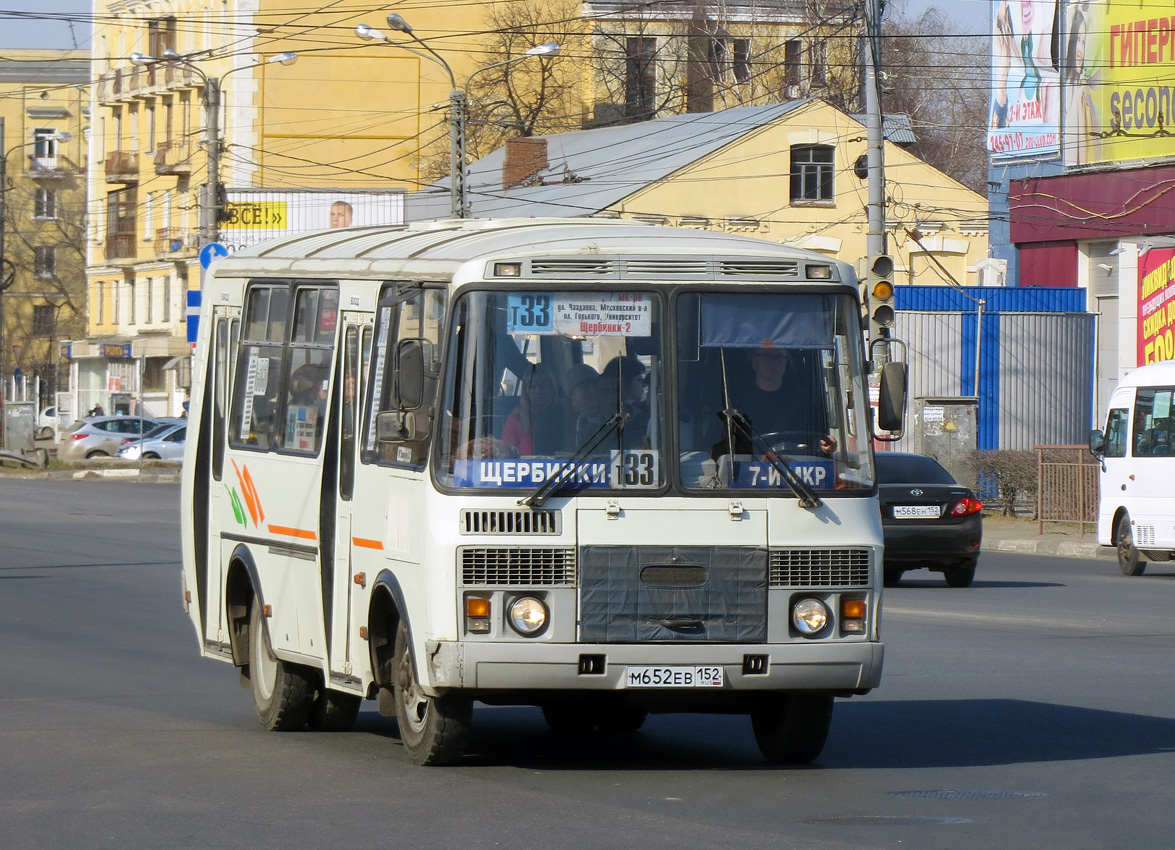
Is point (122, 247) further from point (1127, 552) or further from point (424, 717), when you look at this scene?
point (424, 717)

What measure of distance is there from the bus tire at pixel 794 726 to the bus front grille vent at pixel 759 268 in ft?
6.14

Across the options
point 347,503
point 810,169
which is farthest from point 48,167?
point 347,503

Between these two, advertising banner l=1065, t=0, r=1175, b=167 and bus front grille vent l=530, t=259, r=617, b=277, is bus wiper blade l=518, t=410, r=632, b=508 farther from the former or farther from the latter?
advertising banner l=1065, t=0, r=1175, b=167

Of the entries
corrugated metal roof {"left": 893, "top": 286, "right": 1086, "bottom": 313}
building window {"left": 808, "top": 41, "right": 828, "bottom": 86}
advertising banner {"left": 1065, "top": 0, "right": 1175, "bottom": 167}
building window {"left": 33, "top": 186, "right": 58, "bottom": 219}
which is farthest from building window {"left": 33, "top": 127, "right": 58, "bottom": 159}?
advertising banner {"left": 1065, "top": 0, "right": 1175, "bottom": 167}

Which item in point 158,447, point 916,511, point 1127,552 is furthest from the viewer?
point 158,447

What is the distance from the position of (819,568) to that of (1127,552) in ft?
52.3

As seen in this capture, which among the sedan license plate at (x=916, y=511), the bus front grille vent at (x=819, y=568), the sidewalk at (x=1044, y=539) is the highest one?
the bus front grille vent at (x=819, y=568)

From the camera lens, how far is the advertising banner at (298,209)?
58375mm

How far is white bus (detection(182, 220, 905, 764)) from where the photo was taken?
8797 mm

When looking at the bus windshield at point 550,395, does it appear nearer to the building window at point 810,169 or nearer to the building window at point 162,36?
the building window at point 810,169

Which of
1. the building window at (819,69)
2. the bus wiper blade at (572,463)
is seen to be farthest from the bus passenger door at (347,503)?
the building window at (819,69)

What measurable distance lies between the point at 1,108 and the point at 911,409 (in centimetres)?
7012

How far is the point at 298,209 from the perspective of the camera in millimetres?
58875

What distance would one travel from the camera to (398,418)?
360 inches
